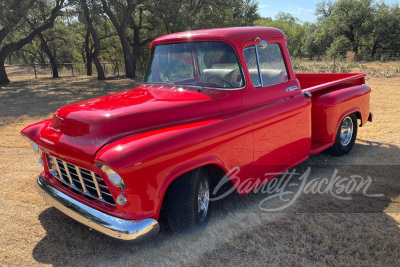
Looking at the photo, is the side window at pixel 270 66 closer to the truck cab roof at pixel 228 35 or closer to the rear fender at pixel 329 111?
the truck cab roof at pixel 228 35

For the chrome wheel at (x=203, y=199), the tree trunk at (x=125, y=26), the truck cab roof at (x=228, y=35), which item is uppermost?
the tree trunk at (x=125, y=26)

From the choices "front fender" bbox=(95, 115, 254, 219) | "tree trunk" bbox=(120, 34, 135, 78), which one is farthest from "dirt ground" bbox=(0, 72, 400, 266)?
"tree trunk" bbox=(120, 34, 135, 78)

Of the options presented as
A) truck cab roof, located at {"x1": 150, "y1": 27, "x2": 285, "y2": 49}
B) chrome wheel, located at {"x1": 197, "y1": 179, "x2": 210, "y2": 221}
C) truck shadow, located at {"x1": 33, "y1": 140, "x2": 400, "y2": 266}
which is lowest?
truck shadow, located at {"x1": 33, "y1": 140, "x2": 400, "y2": 266}

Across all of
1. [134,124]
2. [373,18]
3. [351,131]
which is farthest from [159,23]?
[373,18]

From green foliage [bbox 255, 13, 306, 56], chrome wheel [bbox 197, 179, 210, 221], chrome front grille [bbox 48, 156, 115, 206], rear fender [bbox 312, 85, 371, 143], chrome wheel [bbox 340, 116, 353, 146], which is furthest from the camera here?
green foliage [bbox 255, 13, 306, 56]

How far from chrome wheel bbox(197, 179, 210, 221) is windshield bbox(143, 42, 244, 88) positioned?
990 millimetres

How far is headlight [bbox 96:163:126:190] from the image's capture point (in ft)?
7.31

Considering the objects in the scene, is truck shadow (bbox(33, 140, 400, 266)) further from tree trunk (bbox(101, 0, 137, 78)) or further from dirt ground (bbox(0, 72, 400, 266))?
tree trunk (bbox(101, 0, 137, 78))

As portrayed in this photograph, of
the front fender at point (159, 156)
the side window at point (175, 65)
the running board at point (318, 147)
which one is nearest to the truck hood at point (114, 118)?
the front fender at point (159, 156)

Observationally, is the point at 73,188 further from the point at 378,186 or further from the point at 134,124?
the point at 378,186

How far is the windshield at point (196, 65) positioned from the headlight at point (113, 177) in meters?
1.40

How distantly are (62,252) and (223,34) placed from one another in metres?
2.48

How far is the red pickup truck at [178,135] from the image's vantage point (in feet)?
7.56

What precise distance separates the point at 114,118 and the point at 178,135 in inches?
21.8
